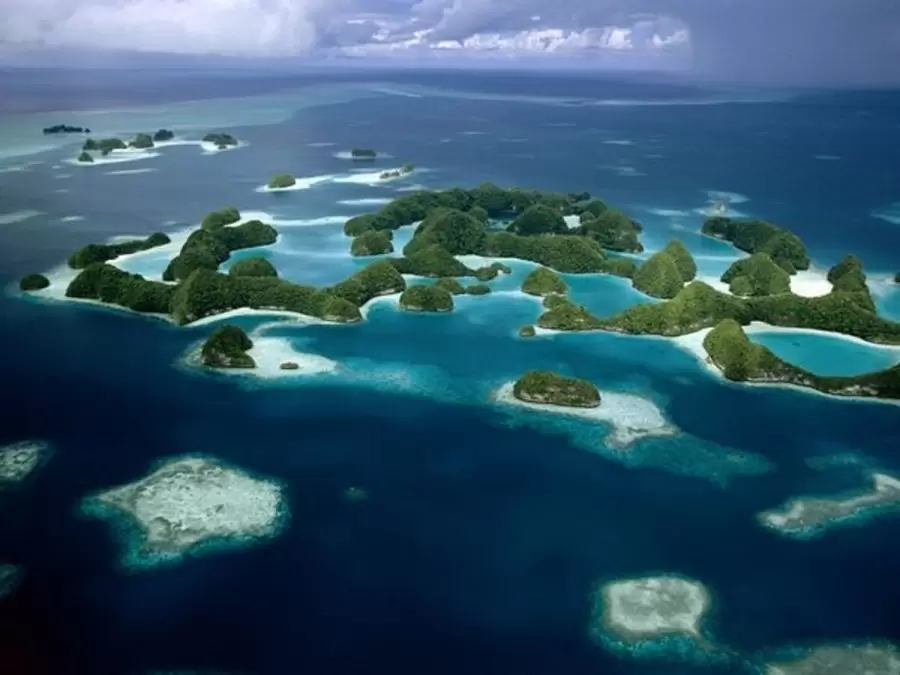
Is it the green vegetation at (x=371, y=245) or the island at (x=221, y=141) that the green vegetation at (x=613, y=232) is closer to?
the green vegetation at (x=371, y=245)

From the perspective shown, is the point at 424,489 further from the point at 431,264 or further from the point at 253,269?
the point at 431,264

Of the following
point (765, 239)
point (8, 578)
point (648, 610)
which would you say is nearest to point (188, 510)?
point (8, 578)

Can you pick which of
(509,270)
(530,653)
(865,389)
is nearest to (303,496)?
(530,653)

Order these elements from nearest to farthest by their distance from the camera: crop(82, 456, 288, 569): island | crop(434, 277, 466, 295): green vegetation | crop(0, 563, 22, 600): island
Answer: crop(0, 563, 22, 600): island → crop(82, 456, 288, 569): island → crop(434, 277, 466, 295): green vegetation

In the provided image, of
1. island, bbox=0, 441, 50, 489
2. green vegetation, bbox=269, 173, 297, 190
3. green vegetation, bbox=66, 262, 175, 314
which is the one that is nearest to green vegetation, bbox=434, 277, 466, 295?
green vegetation, bbox=66, 262, 175, 314

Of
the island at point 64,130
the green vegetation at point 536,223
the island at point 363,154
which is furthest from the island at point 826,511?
the island at point 64,130

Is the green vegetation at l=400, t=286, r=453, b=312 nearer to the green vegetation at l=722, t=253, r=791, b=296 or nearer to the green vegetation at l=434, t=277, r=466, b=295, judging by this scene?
the green vegetation at l=434, t=277, r=466, b=295
